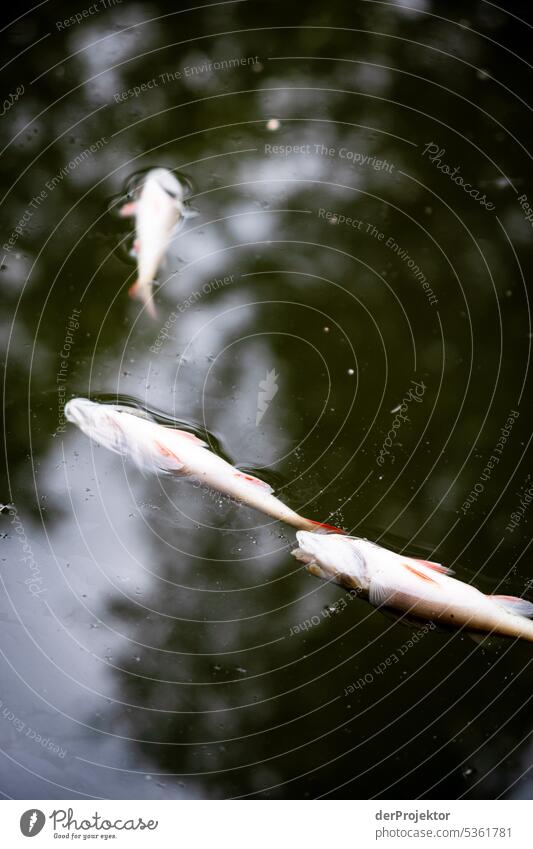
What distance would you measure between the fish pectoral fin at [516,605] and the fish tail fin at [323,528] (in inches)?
21.3

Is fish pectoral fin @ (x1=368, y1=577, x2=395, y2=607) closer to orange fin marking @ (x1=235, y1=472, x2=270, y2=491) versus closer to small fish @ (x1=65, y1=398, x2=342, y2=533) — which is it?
small fish @ (x1=65, y1=398, x2=342, y2=533)

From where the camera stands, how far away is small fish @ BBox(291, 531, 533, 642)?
7.86 feet

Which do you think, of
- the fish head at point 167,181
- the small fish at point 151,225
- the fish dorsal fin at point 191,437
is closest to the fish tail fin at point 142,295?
the small fish at point 151,225

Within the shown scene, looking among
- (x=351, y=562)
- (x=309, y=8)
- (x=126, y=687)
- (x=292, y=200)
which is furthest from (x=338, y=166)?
(x=126, y=687)

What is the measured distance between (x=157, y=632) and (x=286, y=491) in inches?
25.8

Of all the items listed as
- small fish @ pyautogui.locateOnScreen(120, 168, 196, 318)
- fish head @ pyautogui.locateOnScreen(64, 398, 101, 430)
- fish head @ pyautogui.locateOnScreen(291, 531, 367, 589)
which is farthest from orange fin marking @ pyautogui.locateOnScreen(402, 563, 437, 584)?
small fish @ pyautogui.locateOnScreen(120, 168, 196, 318)

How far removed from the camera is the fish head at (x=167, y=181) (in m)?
2.78

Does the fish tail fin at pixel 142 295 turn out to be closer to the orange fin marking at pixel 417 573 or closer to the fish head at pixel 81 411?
the fish head at pixel 81 411

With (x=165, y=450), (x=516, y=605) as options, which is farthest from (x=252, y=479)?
(x=516, y=605)

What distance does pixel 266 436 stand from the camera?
2.62 meters

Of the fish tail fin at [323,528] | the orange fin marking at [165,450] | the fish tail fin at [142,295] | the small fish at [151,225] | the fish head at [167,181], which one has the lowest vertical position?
the fish tail fin at [323,528]

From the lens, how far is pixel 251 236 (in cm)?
279
